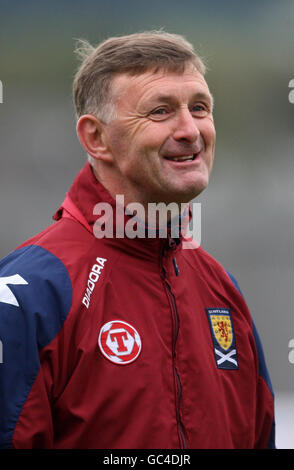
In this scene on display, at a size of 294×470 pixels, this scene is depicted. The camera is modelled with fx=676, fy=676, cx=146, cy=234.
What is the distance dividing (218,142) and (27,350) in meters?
3.16

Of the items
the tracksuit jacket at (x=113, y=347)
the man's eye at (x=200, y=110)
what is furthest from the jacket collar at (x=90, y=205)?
the man's eye at (x=200, y=110)

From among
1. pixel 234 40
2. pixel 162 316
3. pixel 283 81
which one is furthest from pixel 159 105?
pixel 283 81

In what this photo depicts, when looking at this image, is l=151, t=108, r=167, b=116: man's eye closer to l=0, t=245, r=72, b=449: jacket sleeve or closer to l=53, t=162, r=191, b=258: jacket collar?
l=53, t=162, r=191, b=258: jacket collar

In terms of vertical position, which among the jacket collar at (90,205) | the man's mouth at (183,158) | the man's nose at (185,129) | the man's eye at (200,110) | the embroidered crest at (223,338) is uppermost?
the man's eye at (200,110)

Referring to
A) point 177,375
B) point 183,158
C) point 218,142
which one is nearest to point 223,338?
point 177,375

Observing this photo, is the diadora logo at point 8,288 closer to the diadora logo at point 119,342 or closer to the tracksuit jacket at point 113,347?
the tracksuit jacket at point 113,347

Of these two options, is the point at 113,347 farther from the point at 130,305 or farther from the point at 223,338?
the point at 223,338

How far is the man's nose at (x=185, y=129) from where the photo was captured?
1.38 metres

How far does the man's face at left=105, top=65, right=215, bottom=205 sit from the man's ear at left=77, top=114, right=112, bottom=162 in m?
0.04

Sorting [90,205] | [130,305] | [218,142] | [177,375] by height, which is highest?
[218,142]

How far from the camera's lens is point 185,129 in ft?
4.54

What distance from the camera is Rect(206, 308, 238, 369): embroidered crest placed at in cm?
146

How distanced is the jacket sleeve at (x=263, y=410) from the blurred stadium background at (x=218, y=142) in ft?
7.36

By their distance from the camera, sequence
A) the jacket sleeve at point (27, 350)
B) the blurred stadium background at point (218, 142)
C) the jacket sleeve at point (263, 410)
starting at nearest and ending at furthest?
the jacket sleeve at point (27, 350), the jacket sleeve at point (263, 410), the blurred stadium background at point (218, 142)
